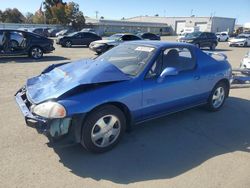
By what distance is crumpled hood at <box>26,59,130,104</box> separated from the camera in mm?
3709

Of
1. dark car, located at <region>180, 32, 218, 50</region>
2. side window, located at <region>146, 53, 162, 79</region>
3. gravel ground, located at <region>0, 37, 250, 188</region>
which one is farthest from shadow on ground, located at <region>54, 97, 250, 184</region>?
dark car, located at <region>180, 32, 218, 50</region>

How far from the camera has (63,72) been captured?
4.41 metres

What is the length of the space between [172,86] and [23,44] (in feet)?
35.4

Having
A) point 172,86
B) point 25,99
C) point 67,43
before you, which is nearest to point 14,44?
point 25,99

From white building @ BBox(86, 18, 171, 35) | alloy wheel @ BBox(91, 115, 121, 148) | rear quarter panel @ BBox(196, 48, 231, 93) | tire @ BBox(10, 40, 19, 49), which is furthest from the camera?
white building @ BBox(86, 18, 171, 35)

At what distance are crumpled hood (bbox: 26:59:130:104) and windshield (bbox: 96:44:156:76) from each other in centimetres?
30

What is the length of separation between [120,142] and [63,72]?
1475 millimetres

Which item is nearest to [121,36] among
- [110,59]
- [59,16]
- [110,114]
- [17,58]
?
[17,58]

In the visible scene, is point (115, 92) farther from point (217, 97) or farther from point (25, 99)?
point (217, 97)

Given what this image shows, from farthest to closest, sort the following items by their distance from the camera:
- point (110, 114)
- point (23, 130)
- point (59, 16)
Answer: point (59, 16), point (23, 130), point (110, 114)

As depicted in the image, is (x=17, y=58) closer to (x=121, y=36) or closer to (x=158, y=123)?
(x=121, y=36)

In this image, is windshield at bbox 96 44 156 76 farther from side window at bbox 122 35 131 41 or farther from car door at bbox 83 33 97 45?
car door at bbox 83 33 97 45

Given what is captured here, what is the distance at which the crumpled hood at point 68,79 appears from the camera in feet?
12.2

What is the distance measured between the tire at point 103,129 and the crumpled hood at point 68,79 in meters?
0.45
